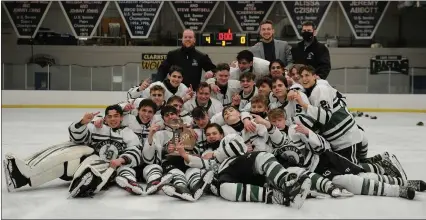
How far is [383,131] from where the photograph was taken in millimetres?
9664

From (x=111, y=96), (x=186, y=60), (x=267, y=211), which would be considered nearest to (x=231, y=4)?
(x=111, y=96)

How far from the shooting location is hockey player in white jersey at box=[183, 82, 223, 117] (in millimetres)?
5289

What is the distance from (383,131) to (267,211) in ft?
20.5

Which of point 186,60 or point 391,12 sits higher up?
point 391,12

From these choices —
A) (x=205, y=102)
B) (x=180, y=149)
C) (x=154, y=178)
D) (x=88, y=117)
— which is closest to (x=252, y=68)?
(x=205, y=102)

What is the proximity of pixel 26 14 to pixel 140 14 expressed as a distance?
9.72ft

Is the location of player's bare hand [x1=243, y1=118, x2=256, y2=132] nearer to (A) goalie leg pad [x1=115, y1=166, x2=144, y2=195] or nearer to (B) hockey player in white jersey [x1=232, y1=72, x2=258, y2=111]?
(B) hockey player in white jersey [x1=232, y1=72, x2=258, y2=111]

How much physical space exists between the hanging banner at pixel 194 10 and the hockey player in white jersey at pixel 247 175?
1185 centimetres

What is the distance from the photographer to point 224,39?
54.3 ft

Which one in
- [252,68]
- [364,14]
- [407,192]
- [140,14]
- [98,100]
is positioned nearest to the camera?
[407,192]

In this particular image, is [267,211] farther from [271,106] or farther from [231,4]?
[231,4]

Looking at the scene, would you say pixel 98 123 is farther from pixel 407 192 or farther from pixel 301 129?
pixel 407 192

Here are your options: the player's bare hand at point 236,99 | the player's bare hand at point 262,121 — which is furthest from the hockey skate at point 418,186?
the player's bare hand at point 236,99

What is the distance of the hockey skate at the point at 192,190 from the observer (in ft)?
A: 13.4
